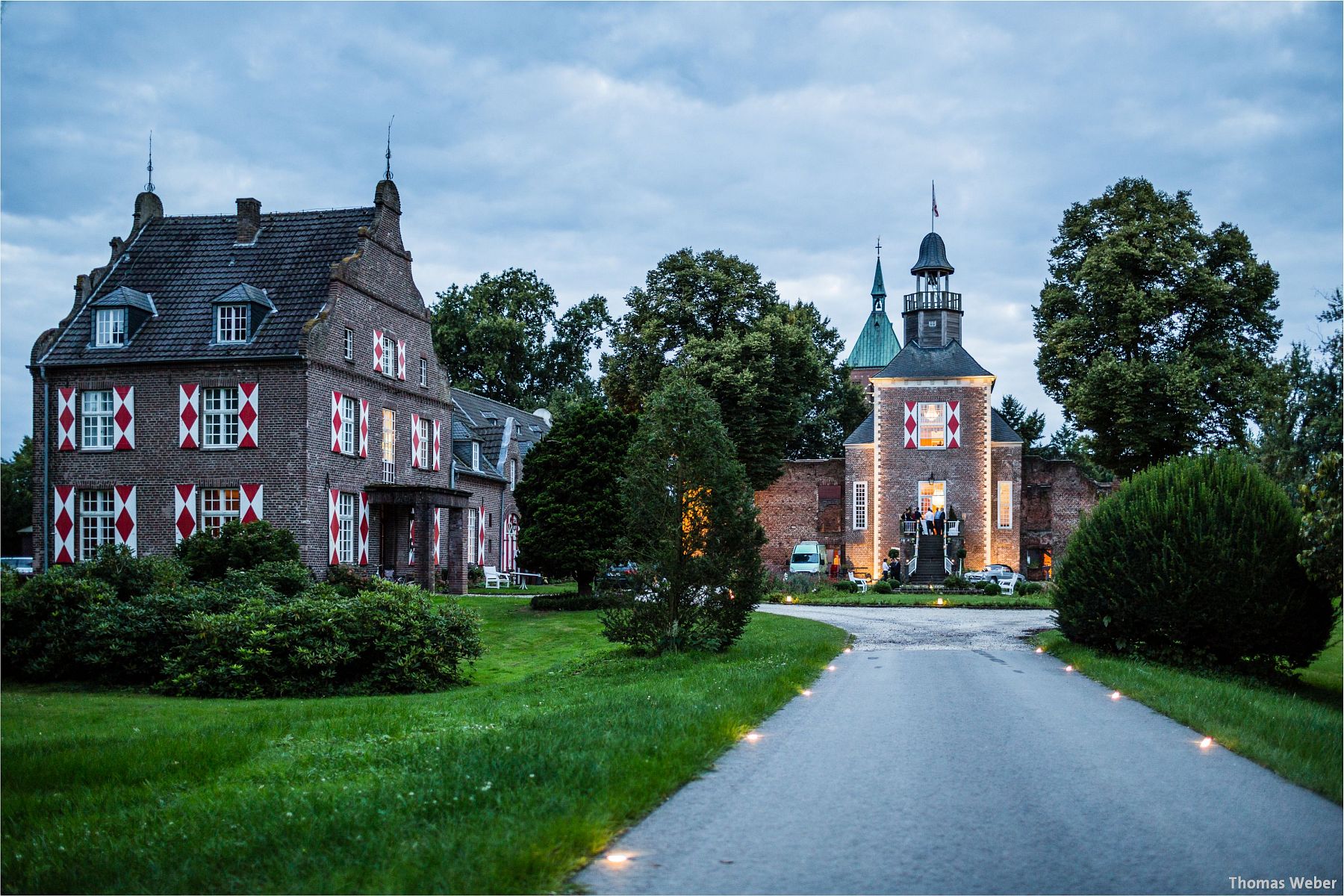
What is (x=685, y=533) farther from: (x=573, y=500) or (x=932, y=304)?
(x=932, y=304)

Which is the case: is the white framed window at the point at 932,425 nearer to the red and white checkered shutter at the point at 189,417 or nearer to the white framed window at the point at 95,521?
the red and white checkered shutter at the point at 189,417

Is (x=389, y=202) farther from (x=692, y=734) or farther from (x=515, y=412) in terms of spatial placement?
(x=692, y=734)

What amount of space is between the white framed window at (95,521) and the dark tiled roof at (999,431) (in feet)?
114

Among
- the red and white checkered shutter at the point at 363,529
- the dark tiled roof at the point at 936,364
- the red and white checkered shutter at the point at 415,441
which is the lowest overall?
the red and white checkered shutter at the point at 363,529

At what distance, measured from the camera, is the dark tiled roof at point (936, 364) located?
4872 centimetres

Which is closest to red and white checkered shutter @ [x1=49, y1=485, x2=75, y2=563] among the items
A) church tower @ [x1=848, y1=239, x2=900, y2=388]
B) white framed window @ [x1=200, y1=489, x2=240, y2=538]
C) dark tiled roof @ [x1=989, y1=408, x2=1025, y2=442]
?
white framed window @ [x1=200, y1=489, x2=240, y2=538]

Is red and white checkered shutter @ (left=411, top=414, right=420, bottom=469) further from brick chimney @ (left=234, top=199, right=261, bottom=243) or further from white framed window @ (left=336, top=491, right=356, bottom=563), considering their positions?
brick chimney @ (left=234, top=199, right=261, bottom=243)

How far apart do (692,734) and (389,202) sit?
28.0 m

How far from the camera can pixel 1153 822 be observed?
6.27 meters

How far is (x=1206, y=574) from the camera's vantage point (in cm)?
1573

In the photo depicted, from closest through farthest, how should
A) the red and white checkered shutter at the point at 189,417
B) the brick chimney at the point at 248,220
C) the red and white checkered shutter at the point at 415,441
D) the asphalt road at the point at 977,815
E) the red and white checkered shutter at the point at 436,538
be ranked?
1. the asphalt road at the point at 977,815
2. the red and white checkered shutter at the point at 189,417
3. the brick chimney at the point at 248,220
4. the red and white checkered shutter at the point at 415,441
5. the red and white checkered shutter at the point at 436,538

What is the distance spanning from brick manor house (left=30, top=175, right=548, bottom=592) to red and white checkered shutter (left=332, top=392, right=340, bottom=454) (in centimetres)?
4

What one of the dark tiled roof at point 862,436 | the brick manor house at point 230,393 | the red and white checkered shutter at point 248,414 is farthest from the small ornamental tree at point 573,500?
the dark tiled roof at point 862,436

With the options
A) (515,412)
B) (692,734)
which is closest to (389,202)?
(515,412)
